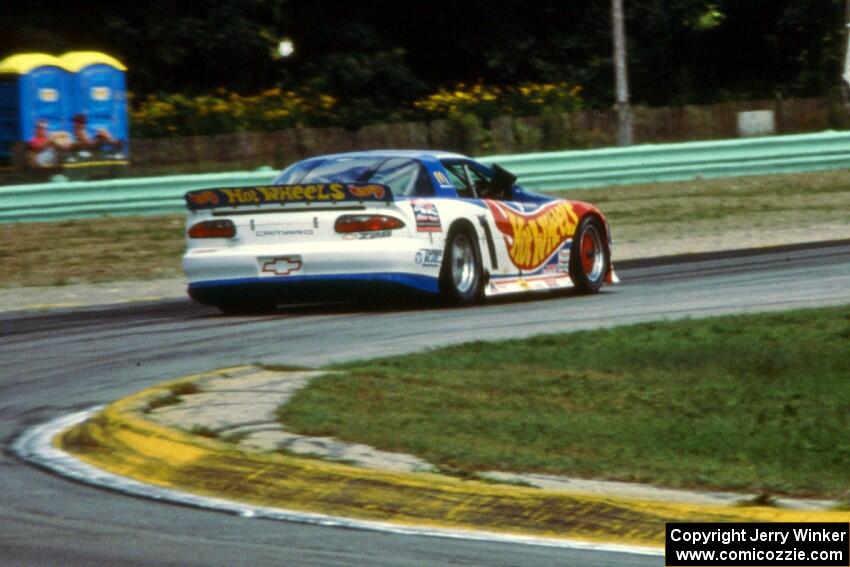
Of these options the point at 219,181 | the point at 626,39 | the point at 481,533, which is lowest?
the point at 481,533

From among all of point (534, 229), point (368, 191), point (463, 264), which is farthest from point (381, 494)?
point (534, 229)

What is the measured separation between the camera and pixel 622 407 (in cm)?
851

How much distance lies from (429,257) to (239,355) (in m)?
2.52

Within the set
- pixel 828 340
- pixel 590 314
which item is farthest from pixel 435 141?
pixel 828 340

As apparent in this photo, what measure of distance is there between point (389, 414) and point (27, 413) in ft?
6.65

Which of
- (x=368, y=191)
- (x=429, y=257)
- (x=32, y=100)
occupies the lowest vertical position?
(x=429, y=257)

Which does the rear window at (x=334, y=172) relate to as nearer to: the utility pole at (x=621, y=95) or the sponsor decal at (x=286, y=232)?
the sponsor decal at (x=286, y=232)

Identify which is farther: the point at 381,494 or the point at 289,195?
the point at 289,195

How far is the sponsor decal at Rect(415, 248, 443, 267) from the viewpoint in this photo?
13.5 m

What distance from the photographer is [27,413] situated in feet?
30.0

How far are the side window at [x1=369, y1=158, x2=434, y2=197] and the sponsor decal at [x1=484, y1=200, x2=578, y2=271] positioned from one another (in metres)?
0.69

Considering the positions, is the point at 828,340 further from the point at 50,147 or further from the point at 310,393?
the point at 50,147

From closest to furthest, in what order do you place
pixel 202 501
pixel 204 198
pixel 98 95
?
pixel 202 501, pixel 204 198, pixel 98 95

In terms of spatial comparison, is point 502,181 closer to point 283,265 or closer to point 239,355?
point 283,265
